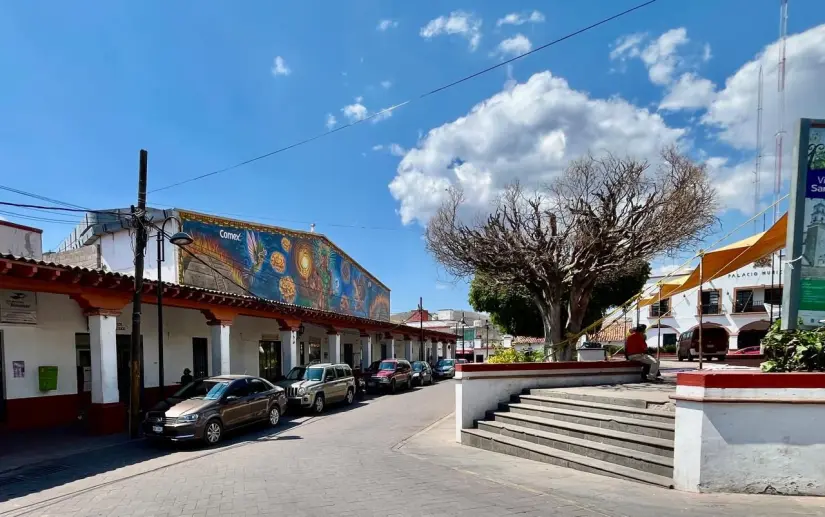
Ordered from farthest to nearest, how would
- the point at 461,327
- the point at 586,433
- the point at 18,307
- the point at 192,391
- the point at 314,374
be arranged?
the point at 461,327, the point at 314,374, the point at 18,307, the point at 192,391, the point at 586,433

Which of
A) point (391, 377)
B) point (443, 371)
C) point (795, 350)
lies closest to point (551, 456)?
point (795, 350)

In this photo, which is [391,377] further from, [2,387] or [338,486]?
[338,486]

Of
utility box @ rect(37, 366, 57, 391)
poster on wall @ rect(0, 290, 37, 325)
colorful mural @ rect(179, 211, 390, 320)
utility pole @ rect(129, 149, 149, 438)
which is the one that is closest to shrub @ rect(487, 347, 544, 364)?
utility pole @ rect(129, 149, 149, 438)

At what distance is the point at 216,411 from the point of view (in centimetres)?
1137

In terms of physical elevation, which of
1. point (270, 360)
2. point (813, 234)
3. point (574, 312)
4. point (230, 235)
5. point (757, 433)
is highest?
point (230, 235)

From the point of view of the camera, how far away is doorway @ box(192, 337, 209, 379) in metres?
19.2

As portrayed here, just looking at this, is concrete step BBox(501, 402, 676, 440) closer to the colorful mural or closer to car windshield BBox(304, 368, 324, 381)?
car windshield BBox(304, 368, 324, 381)

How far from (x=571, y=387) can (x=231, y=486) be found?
7.49m

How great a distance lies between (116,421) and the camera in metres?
12.7

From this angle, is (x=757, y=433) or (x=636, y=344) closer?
(x=757, y=433)

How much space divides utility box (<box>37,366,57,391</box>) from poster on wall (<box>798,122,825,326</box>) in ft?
55.2

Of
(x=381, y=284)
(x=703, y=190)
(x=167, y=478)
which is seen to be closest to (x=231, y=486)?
(x=167, y=478)

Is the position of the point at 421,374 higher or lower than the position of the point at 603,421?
lower

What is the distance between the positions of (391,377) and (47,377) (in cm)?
1383
